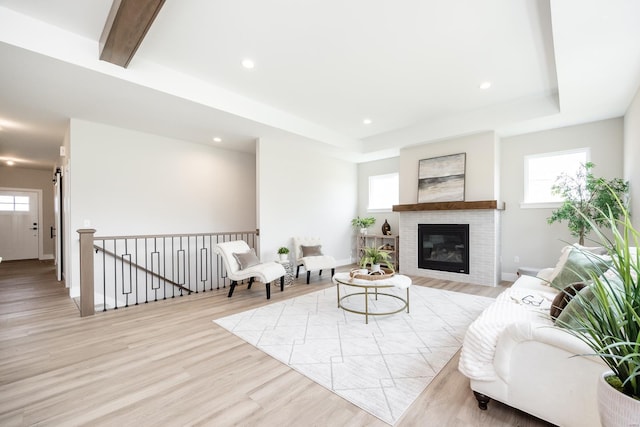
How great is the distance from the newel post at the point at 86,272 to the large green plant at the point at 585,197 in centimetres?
619

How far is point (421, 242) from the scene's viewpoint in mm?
5641

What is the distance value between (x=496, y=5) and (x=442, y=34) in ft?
1.57

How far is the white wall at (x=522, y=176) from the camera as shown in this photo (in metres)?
4.24

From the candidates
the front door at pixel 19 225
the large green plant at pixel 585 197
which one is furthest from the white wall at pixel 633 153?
the front door at pixel 19 225

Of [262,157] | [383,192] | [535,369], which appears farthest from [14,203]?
[535,369]

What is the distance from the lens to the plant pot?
1.03 m

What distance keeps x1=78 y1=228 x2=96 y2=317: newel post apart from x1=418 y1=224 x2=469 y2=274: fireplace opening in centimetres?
534

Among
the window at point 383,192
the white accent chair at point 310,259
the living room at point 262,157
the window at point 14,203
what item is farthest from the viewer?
the window at point 14,203

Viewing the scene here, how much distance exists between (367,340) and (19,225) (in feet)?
34.6

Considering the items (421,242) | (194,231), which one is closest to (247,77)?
(194,231)

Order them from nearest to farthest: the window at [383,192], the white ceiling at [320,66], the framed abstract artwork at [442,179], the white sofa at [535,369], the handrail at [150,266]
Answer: the white sofa at [535,369] → the white ceiling at [320,66] → the handrail at [150,266] → the framed abstract artwork at [442,179] → the window at [383,192]

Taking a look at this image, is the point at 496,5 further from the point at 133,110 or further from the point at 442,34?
the point at 133,110

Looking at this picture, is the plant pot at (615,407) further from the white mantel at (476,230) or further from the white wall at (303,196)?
the white wall at (303,196)

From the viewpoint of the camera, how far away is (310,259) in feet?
16.7
